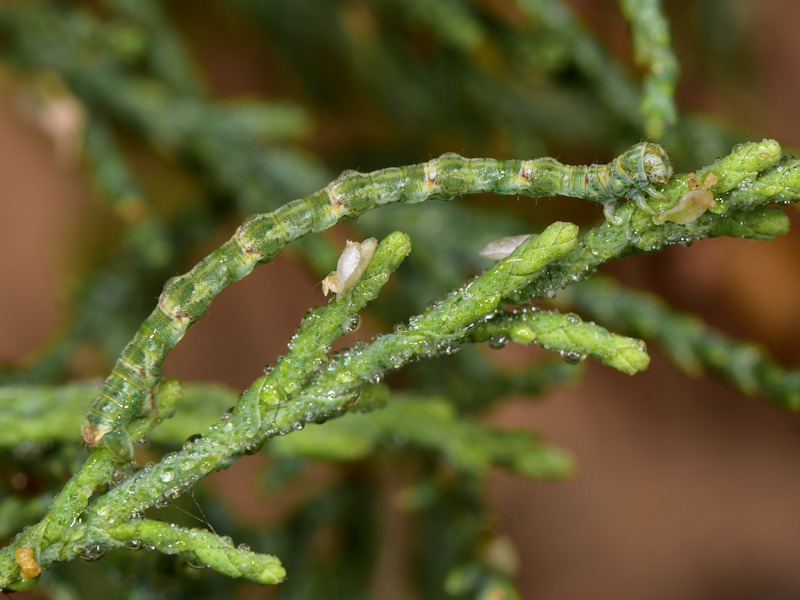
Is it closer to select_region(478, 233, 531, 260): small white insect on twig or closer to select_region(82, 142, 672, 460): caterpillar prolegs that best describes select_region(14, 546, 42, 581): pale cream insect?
select_region(82, 142, 672, 460): caterpillar prolegs

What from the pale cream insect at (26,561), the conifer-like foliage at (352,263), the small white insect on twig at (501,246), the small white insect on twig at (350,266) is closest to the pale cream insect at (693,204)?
the conifer-like foliage at (352,263)

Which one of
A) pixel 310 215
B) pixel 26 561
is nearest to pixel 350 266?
pixel 310 215

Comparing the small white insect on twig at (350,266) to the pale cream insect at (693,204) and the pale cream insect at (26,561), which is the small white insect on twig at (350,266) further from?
the pale cream insect at (26,561)

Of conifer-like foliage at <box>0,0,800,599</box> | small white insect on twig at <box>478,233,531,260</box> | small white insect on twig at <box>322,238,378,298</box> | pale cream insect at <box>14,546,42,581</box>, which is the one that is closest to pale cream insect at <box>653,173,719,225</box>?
conifer-like foliage at <box>0,0,800,599</box>

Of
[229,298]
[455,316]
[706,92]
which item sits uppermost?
[706,92]

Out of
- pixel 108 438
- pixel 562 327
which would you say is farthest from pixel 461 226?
pixel 108 438

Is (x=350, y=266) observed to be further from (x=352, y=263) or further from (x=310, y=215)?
(x=310, y=215)

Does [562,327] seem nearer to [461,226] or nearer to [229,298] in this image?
[461,226]
